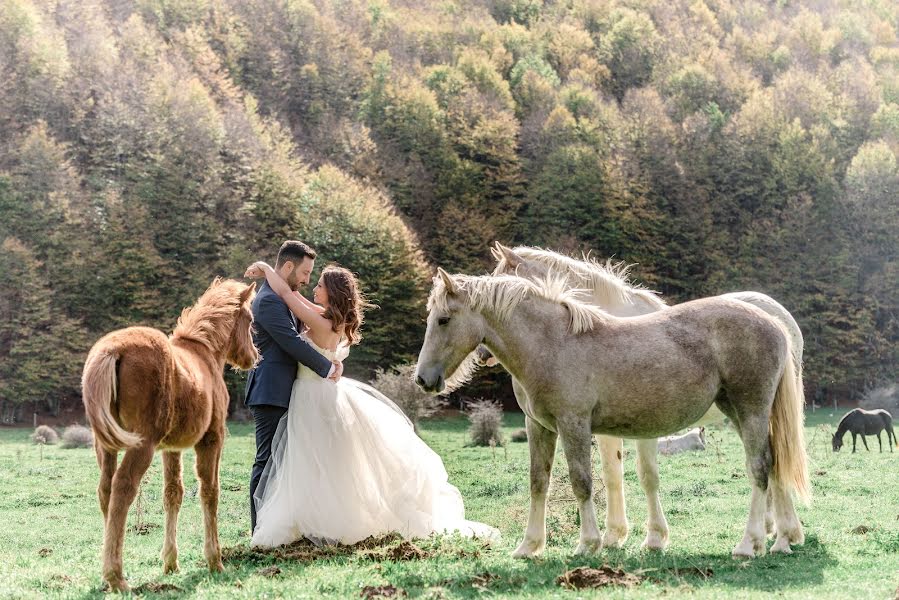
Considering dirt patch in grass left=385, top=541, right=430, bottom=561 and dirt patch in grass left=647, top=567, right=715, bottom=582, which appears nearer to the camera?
dirt patch in grass left=647, top=567, right=715, bottom=582

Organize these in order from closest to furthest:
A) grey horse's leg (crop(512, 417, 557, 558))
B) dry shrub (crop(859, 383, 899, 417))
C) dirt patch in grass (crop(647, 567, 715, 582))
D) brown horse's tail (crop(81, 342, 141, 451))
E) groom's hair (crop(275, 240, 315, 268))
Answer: brown horse's tail (crop(81, 342, 141, 451)) < dirt patch in grass (crop(647, 567, 715, 582)) < grey horse's leg (crop(512, 417, 557, 558)) < groom's hair (crop(275, 240, 315, 268)) < dry shrub (crop(859, 383, 899, 417))

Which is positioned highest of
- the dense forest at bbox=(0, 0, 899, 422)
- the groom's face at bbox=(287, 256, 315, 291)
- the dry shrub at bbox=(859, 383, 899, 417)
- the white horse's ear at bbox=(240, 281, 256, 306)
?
the dense forest at bbox=(0, 0, 899, 422)

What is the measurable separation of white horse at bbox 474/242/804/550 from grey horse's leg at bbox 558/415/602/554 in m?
0.90

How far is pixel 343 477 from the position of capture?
830cm

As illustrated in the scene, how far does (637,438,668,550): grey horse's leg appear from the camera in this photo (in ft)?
28.1

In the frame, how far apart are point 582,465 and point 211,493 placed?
306 centimetres

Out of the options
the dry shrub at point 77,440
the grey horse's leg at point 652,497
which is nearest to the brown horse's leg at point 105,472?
the grey horse's leg at point 652,497

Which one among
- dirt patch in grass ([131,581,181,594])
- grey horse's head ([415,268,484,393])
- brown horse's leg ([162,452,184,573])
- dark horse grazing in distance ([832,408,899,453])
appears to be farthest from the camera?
dark horse grazing in distance ([832,408,899,453])

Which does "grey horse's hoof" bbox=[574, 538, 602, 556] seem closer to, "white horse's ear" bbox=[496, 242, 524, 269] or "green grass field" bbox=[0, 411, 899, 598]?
"green grass field" bbox=[0, 411, 899, 598]

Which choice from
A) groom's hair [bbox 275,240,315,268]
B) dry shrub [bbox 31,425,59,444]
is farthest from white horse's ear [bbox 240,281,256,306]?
dry shrub [bbox 31,425,59,444]

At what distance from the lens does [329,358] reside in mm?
8609

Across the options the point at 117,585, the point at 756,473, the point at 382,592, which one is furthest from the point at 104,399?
the point at 756,473

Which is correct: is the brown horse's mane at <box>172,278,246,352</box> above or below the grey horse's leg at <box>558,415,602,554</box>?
above

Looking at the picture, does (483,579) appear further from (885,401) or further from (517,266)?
(885,401)
